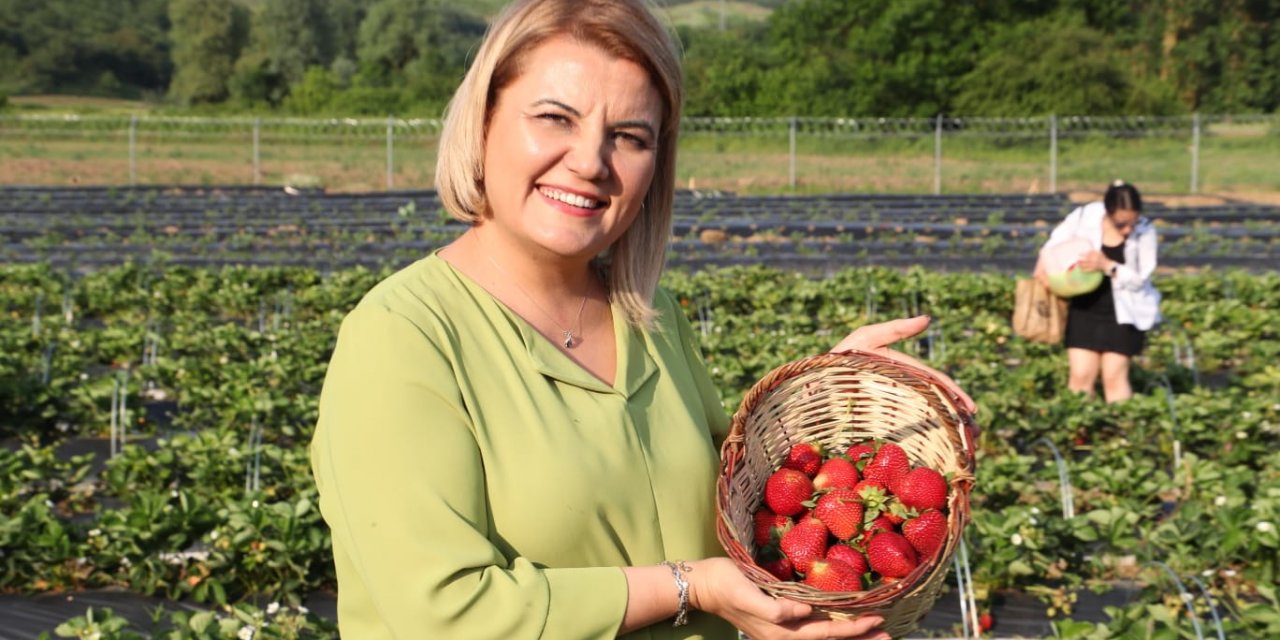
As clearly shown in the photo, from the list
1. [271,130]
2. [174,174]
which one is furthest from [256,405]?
[271,130]

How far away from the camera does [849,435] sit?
6.79ft

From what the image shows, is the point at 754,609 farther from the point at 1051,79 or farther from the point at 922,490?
the point at 1051,79

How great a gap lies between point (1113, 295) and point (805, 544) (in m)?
4.64

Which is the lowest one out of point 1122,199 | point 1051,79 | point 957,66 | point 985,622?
point 985,622

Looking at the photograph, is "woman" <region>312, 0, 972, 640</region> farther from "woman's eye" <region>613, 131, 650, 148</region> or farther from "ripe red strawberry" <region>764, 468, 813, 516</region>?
"ripe red strawberry" <region>764, 468, 813, 516</region>

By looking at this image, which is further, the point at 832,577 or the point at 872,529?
the point at 872,529

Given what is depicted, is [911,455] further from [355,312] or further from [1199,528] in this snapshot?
[1199,528]

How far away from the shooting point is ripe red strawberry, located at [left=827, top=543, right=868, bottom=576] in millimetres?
1698

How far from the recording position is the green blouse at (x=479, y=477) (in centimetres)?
142

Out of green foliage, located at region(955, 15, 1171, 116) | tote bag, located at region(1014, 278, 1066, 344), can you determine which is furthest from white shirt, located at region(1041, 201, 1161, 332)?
green foliage, located at region(955, 15, 1171, 116)

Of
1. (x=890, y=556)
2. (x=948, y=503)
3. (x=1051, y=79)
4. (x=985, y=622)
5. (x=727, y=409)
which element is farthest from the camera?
(x=1051, y=79)

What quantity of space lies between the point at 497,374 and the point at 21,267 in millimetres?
9180

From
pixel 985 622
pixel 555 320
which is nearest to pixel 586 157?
pixel 555 320

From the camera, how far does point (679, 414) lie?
1748mm
